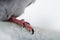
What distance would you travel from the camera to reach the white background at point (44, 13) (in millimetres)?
1003

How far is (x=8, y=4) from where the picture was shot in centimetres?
77

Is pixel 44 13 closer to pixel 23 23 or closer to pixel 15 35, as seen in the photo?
pixel 23 23

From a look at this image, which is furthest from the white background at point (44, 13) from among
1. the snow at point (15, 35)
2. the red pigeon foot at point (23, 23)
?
the snow at point (15, 35)

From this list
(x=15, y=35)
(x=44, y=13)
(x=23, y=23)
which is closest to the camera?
(x=15, y=35)

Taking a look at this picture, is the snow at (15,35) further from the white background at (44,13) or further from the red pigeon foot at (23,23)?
the white background at (44,13)

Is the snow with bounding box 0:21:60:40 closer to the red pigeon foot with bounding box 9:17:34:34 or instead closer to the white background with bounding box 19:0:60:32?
the red pigeon foot with bounding box 9:17:34:34

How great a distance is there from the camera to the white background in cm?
100

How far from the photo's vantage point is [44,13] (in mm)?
1071

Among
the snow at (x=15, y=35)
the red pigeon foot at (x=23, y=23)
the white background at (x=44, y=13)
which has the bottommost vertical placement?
the snow at (x=15, y=35)

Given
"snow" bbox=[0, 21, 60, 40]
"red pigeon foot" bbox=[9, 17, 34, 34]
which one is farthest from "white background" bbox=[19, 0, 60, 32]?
"snow" bbox=[0, 21, 60, 40]

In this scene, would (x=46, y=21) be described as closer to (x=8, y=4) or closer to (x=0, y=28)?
(x=8, y=4)

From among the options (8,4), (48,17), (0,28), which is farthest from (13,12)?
(48,17)

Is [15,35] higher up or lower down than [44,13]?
lower down

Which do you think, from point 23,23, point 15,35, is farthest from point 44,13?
point 15,35
